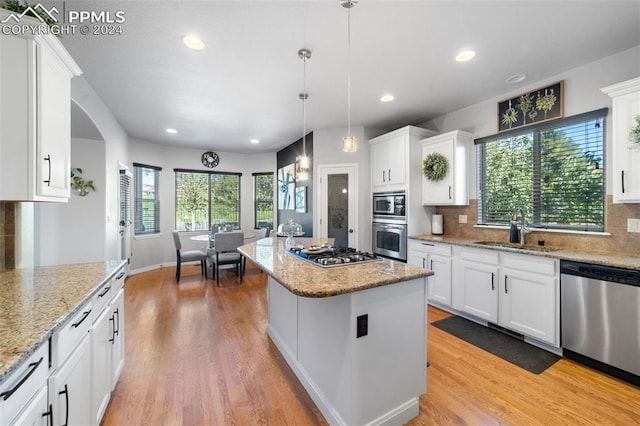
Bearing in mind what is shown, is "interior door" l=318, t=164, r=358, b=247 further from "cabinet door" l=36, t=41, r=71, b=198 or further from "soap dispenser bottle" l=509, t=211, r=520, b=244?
"cabinet door" l=36, t=41, r=71, b=198

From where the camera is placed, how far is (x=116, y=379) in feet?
6.55

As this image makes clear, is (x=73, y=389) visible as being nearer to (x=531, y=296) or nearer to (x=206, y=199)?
(x=531, y=296)

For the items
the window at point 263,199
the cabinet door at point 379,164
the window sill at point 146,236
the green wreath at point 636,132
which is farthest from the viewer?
the window at point 263,199

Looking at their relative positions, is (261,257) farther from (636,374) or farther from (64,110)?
(636,374)

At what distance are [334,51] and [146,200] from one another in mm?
5214

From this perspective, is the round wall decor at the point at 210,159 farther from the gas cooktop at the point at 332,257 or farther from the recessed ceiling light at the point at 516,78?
the recessed ceiling light at the point at 516,78

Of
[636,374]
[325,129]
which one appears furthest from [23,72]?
[636,374]

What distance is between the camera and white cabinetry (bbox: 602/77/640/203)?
7.16 feet

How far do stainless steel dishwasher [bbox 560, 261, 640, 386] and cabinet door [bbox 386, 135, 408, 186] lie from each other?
6.95 ft

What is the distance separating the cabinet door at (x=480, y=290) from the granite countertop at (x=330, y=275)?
64.5 inches

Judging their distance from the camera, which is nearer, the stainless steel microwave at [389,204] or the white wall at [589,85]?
the white wall at [589,85]

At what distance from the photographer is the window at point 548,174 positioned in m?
2.66

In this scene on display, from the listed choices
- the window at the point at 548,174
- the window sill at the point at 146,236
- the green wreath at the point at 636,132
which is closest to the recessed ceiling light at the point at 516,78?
the window at the point at 548,174

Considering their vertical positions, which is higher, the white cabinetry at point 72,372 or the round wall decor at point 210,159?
the round wall decor at point 210,159
